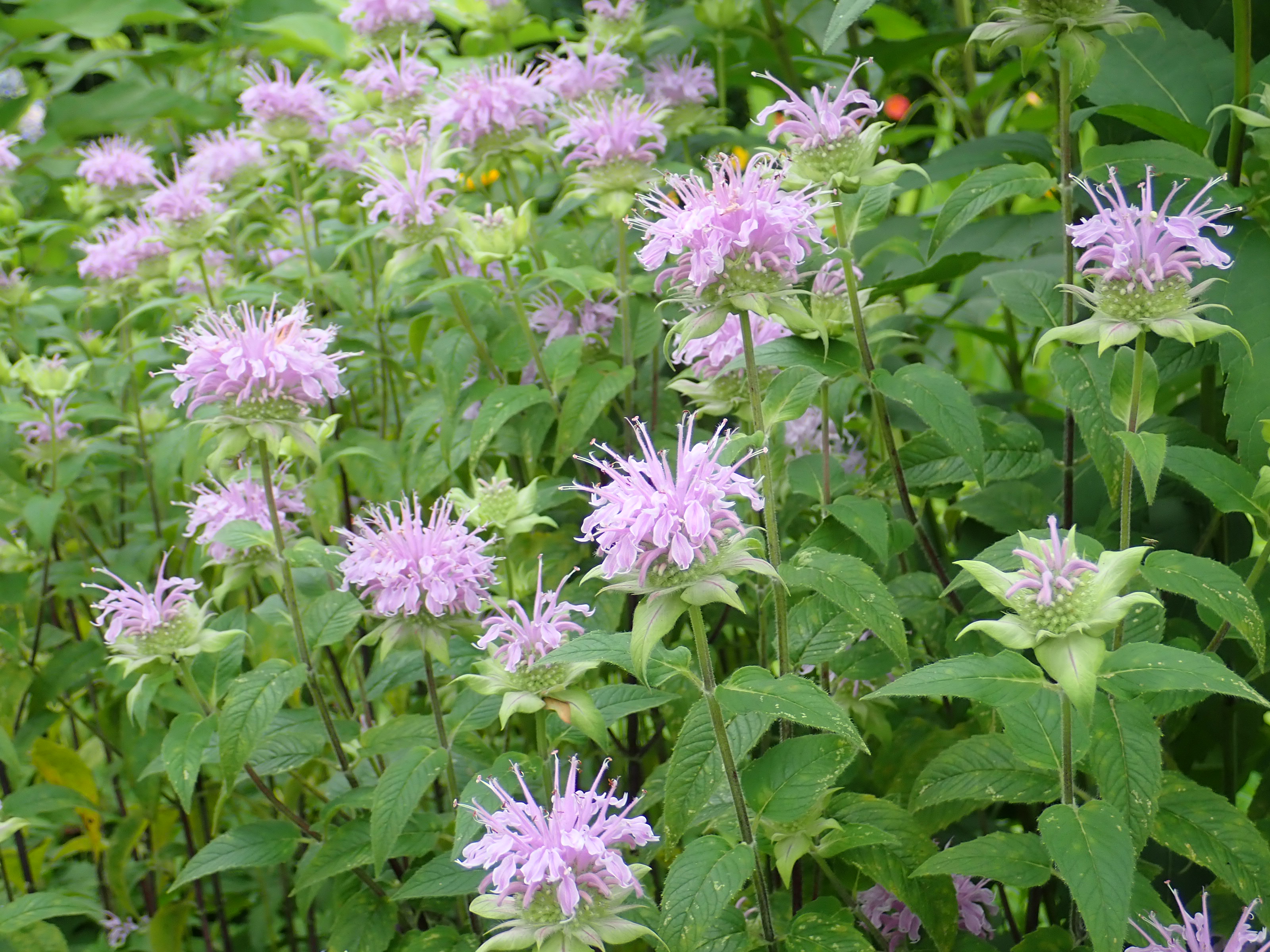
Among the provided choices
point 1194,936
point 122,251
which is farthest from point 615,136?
point 1194,936

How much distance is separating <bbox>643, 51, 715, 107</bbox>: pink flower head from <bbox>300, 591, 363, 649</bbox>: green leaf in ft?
3.71

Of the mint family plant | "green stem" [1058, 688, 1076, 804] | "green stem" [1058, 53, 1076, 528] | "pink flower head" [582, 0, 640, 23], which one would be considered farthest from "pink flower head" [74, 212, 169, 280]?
"green stem" [1058, 688, 1076, 804]

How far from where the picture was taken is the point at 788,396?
1.24m

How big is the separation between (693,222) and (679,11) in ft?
4.28

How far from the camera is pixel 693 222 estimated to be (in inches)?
44.9

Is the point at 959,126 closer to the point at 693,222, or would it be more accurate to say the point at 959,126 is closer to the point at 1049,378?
the point at 1049,378

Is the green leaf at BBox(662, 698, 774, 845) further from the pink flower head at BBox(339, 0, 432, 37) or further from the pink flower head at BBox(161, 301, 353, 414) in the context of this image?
the pink flower head at BBox(339, 0, 432, 37)

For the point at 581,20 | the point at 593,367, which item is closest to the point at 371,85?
the point at 581,20

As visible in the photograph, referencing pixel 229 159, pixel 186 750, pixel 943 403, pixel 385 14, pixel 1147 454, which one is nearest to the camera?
pixel 1147 454

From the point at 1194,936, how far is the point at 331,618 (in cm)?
104

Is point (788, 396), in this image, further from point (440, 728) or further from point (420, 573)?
point (440, 728)

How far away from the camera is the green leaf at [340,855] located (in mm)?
1342

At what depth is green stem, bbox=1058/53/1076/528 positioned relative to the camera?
1283 millimetres

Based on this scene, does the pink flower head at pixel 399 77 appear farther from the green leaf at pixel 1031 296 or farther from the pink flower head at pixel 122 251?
the green leaf at pixel 1031 296
